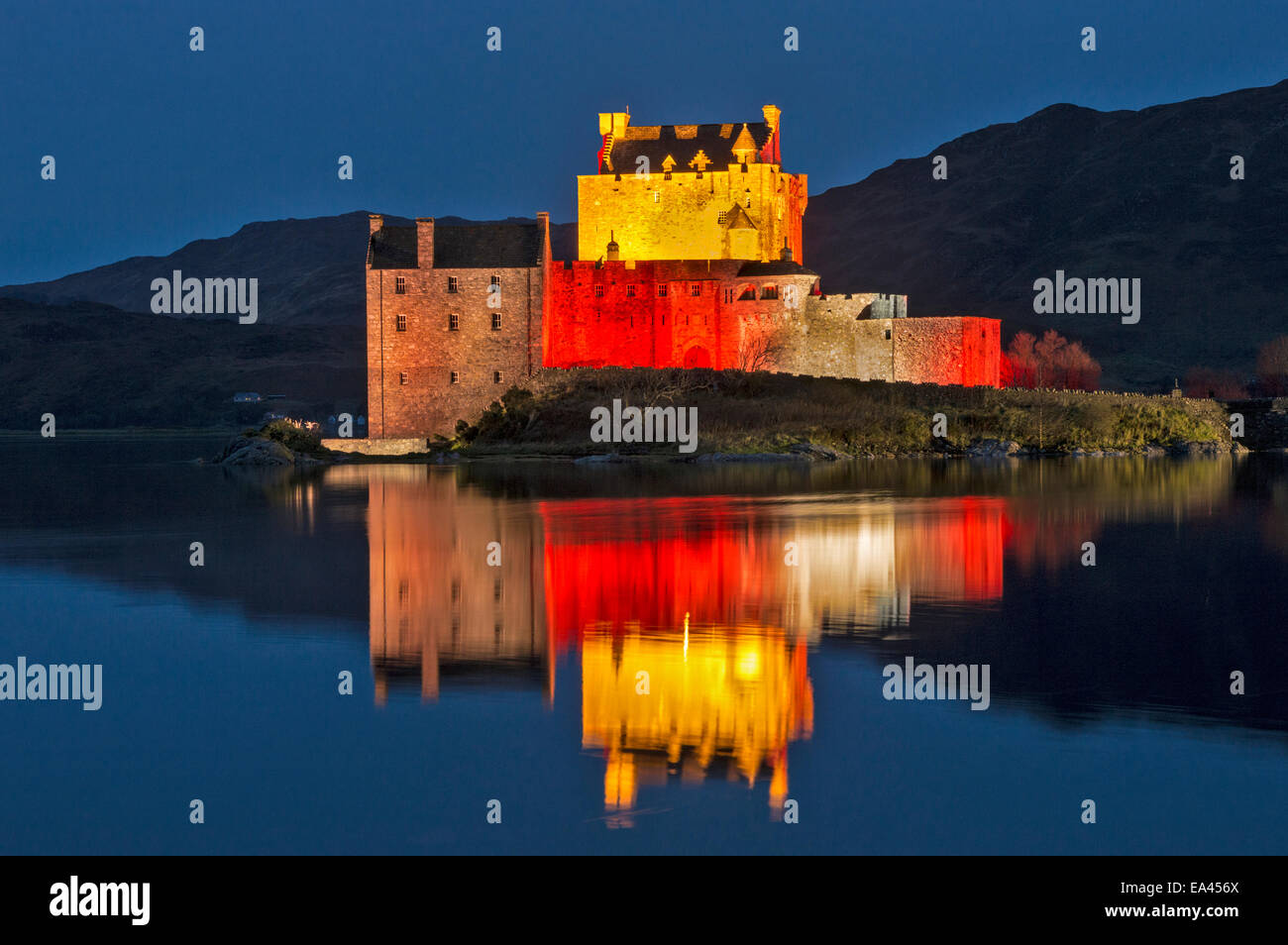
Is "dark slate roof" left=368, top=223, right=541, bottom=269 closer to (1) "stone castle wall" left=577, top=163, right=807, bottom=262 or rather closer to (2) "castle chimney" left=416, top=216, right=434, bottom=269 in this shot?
(2) "castle chimney" left=416, top=216, right=434, bottom=269

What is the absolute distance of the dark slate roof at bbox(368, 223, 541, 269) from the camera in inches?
2825

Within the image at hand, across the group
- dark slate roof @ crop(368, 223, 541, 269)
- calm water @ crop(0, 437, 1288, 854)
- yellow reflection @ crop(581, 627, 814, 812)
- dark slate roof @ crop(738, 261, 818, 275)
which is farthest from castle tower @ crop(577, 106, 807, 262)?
yellow reflection @ crop(581, 627, 814, 812)

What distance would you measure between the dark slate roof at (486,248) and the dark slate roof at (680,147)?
1355 cm

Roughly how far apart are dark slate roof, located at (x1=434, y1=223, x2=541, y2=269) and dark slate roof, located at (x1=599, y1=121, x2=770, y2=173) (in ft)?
44.4

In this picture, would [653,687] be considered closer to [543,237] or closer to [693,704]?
[693,704]

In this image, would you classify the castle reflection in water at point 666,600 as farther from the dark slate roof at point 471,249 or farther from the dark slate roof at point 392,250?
the dark slate roof at point 392,250

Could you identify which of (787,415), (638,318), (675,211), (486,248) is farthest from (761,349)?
(486,248)

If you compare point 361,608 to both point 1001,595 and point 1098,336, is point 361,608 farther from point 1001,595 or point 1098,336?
point 1098,336

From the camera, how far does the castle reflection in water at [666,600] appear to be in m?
14.4

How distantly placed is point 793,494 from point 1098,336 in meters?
136

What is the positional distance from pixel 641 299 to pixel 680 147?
41.3 feet

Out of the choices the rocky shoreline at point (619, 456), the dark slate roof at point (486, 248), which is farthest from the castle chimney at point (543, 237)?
the rocky shoreline at point (619, 456)

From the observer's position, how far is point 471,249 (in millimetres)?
72125
